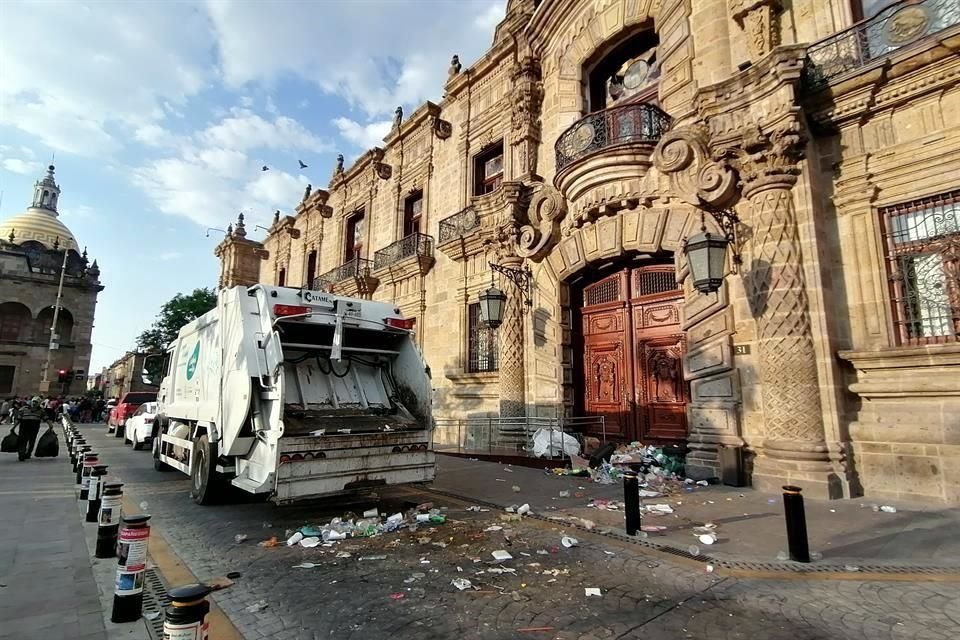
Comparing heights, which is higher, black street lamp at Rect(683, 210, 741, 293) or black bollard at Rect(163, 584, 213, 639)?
black street lamp at Rect(683, 210, 741, 293)

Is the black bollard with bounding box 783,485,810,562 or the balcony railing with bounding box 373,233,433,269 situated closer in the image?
the black bollard with bounding box 783,485,810,562

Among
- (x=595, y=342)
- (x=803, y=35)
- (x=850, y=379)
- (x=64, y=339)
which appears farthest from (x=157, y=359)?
(x=64, y=339)

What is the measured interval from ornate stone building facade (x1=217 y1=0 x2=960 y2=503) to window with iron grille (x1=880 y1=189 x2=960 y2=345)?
0.02 meters

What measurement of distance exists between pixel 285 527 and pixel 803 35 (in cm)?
1084

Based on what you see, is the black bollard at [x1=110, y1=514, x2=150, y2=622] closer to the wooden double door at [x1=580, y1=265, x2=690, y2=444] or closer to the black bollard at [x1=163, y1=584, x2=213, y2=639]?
the black bollard at [x1=163, y1=584, x2=213, y2=639]

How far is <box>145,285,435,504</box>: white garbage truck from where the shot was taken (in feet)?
18.6

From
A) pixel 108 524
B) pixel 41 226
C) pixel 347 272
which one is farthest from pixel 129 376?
pixel 108 524

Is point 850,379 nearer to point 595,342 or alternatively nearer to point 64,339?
point 595,342

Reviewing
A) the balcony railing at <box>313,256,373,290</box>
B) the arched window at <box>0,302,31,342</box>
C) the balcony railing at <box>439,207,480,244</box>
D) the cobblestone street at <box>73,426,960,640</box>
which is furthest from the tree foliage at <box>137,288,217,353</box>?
the cobblestone street at <box>73,426,960,640</box>

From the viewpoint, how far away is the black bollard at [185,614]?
7.04 feet

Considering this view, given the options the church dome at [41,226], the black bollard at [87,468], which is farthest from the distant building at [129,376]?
the black bollard at [87,468]

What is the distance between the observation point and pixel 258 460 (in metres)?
5.77

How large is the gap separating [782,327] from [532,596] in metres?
5.91

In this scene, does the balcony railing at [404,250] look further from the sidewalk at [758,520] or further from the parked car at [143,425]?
the sidewalk at [758,520]
